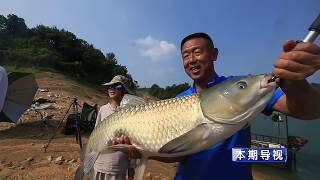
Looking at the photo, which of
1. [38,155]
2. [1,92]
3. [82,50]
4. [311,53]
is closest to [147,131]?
[311,53]

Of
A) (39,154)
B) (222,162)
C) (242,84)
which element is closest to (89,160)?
(222,162)

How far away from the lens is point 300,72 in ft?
6.40

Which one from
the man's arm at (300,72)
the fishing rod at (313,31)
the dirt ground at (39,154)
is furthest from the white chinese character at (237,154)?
the dirt ground at (39,154)

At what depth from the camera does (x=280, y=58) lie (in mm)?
1998

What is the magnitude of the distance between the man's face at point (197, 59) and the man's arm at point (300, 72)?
2.94ft

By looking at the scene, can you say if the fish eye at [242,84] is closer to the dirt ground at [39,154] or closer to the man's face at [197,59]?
the man's face at [197,59]

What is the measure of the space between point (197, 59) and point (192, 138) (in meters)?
0.96

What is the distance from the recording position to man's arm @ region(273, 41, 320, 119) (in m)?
1.90

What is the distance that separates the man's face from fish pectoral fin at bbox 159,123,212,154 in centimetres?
82

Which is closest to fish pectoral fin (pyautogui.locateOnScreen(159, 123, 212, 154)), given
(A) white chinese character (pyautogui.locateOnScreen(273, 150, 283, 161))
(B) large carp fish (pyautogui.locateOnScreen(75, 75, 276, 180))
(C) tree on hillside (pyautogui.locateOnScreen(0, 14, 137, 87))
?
(B) large carp fish (pyautogui.locateOnScreen(75, 75, 276, 180))

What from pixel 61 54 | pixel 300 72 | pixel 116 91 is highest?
pixel 61 54

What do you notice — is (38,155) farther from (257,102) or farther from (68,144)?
(257,102)

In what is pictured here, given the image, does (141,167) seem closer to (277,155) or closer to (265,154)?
(265,154)

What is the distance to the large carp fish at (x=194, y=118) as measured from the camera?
91.9 inches
